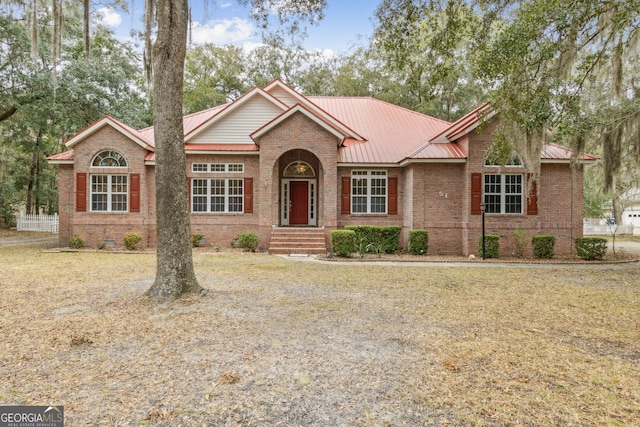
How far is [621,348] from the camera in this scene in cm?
455

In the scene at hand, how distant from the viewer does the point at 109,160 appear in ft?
50.7

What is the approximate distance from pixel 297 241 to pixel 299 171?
13.7ft

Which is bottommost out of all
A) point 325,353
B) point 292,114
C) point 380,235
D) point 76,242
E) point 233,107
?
point 325,353

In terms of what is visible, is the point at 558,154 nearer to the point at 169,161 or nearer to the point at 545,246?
the point at 545,246

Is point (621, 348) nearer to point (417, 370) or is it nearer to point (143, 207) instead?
point (417, 370)

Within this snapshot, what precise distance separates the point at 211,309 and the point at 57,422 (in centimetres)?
316

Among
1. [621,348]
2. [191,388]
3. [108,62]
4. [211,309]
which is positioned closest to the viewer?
[191,388]

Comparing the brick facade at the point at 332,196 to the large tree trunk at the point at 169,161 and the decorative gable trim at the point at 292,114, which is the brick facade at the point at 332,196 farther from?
the large tree trunk at the point at 169,161

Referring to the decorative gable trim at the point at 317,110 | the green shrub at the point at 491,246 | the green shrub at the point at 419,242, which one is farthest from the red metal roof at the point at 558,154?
the decorative gable trim at the point at 317,110

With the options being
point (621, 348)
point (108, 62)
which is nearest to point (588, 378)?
point (621, 348)

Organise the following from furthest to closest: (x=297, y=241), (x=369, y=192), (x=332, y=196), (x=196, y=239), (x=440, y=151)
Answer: (x=369, y=192) → (x=196, y=239) → (x=332, y=196) → (x=297, y=241) → (x=440, y=151)

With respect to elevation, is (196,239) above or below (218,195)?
below

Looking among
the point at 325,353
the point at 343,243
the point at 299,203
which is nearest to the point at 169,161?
the point at 325,353

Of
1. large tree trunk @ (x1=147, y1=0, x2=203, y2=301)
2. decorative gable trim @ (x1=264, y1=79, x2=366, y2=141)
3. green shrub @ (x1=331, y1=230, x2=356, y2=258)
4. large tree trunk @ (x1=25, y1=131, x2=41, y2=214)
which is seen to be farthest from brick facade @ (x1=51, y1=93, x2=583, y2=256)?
large tree trunk @ (x1=25, y1=131, x2=41, y2=214)
